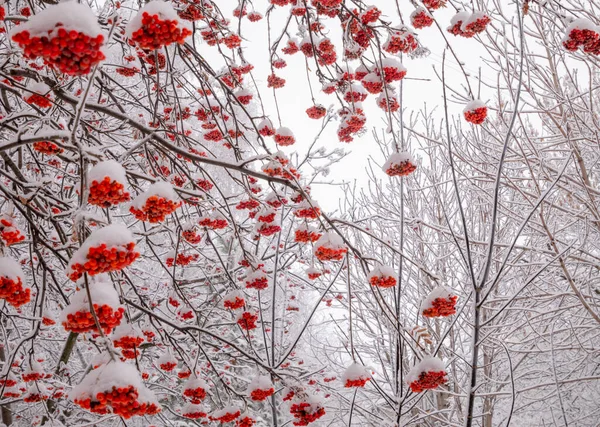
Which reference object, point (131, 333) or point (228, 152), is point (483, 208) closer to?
point (131, 333)

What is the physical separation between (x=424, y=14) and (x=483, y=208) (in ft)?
14.1

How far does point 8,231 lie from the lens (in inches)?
60.5

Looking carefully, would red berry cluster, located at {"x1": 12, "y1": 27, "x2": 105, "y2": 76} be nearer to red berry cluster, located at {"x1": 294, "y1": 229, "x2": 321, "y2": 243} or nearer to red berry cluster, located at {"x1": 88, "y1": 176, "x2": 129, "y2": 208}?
red berry cluster, located at {"x1": 88, "y1": 176, "x2": 129, "y2": 208}

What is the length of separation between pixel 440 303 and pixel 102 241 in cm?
146

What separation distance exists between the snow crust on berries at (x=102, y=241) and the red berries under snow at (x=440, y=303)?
1378 millimetres

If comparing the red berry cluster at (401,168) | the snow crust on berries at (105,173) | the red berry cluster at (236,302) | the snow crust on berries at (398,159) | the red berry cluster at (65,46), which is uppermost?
the snow crust on berries at (398,159)

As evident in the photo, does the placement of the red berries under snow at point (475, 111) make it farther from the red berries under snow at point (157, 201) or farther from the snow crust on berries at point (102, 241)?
the snow crust on berries at point (102, 241)

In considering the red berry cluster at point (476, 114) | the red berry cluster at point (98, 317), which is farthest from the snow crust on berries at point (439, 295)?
the red berry cluster at point (98, 317)

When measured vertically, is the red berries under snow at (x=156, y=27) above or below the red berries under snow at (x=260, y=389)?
above

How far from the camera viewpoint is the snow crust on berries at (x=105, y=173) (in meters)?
1.15

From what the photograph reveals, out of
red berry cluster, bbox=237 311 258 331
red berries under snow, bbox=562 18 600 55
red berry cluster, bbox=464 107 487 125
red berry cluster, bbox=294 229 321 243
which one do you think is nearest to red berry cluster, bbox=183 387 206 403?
red berry cluster, bbox=237 311 258 331

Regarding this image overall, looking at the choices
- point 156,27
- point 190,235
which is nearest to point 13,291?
point 156,27

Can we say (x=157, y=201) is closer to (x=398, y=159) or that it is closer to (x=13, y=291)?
(x=13, y=291)

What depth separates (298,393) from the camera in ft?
6.50
